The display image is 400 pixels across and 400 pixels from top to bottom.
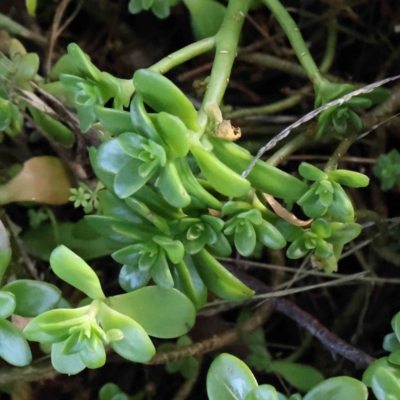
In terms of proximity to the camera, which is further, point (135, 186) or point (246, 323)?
point (246, 323)

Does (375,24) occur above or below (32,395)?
above

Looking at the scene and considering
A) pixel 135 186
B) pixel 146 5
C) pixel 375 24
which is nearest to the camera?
pixel 135 186

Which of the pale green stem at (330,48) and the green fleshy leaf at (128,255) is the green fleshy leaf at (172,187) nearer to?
the green fleshy leaf at (128,255)

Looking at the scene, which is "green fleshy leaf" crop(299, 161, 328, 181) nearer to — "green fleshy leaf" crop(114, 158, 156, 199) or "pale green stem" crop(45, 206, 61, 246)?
"green fleshy leaf" crop(114, 158, 156, 199)

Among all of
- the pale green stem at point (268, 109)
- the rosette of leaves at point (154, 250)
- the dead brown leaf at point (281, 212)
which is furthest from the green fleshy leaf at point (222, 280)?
the pale green stem at point (268, 109)

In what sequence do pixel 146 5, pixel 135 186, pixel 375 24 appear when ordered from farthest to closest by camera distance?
pixel 375 24 → pixel 146 5 → pixel 135 186

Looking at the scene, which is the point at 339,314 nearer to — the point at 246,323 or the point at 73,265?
the point at 246,323

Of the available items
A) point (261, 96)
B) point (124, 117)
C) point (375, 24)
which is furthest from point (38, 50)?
point (375, 24)
